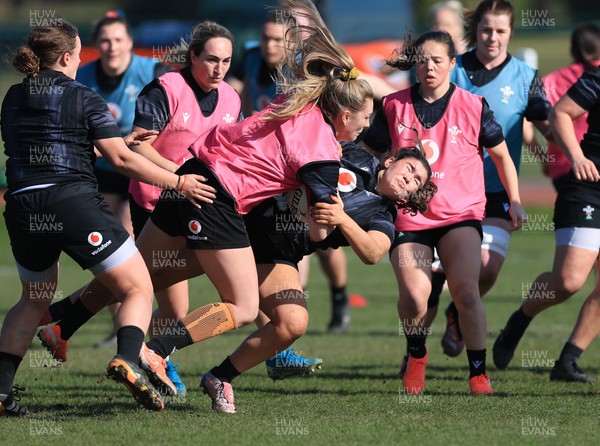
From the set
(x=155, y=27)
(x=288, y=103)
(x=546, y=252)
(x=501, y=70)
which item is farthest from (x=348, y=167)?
(x=155, y=27)

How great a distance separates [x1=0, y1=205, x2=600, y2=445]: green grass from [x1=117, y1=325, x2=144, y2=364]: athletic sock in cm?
35

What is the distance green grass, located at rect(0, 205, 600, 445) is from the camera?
476cm

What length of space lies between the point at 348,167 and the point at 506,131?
179 cm

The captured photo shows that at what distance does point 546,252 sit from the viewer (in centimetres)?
1445

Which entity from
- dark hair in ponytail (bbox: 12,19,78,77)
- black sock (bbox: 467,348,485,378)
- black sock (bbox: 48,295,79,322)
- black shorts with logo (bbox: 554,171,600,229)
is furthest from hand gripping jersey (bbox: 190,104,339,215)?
black shorts with logo (bbox: 554,171,600,229)

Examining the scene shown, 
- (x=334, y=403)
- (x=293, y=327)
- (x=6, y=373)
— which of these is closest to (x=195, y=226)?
(x=293, y=327)

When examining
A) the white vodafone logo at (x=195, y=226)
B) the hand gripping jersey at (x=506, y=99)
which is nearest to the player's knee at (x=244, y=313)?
the white vodafone logo at (x=195, y=226)

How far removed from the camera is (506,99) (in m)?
7.00

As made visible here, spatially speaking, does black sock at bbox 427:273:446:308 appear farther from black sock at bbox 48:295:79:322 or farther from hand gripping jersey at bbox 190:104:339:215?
black sock at bbox 48:295:79:322

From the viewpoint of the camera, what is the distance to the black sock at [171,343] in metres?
5.20

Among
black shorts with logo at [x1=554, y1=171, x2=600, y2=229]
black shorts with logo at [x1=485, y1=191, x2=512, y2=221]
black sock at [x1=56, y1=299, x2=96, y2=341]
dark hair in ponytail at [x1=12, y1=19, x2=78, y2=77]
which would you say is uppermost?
dark hair in ponytail at [x1=12, y1=19, x2=78, y2=77]

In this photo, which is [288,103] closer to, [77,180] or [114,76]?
[77,180]

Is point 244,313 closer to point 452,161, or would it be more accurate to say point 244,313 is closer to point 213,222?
point 213,222

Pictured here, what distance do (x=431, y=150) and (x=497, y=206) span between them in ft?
3.30
